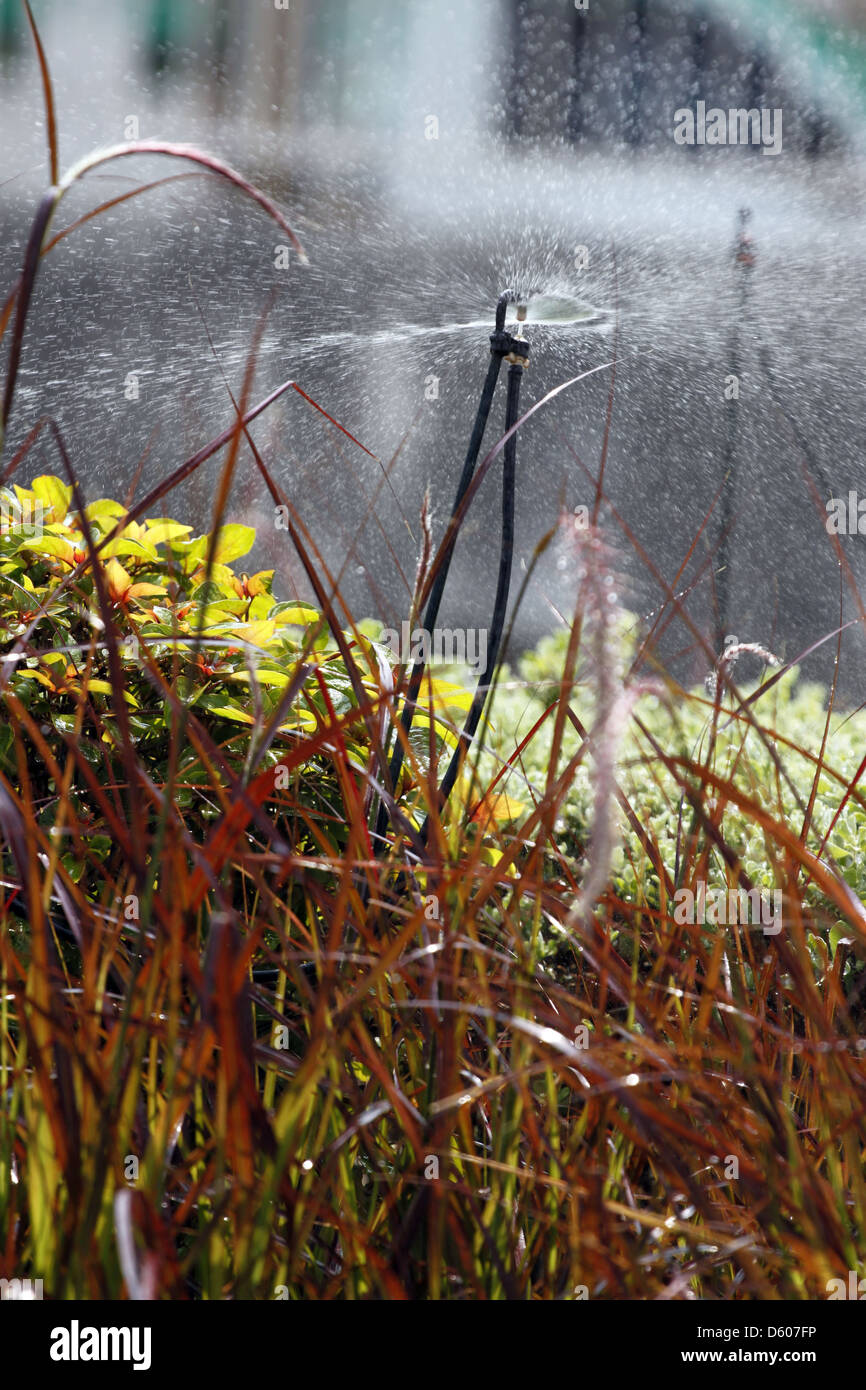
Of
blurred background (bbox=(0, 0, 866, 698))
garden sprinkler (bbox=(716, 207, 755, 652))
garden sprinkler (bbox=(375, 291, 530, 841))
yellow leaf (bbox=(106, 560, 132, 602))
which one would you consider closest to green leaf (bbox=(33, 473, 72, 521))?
yellow leaf (bbox=(106, 560, 132, 602))

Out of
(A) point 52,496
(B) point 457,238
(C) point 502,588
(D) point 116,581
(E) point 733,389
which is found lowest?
(C) point 502,588

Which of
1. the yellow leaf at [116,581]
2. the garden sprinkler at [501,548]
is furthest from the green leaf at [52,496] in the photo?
the garden sprinkler at [501,548]

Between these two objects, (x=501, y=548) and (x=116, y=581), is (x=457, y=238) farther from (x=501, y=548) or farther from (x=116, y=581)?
(x=501, y=548)

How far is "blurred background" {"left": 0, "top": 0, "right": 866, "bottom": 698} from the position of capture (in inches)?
287

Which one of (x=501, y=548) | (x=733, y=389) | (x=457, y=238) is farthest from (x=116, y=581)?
(x=457, y=238)

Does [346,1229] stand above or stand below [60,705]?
below

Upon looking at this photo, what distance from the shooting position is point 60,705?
1812mm

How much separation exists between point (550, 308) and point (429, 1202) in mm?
2606

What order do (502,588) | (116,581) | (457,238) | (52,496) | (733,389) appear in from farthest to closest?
(457,238) < (733,389) < (52,496) < (116,581) < (502,588)

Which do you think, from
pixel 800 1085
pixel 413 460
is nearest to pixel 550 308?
pixel 800 1085

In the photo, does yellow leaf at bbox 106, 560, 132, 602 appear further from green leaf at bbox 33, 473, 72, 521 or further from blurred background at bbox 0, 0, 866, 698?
blurred background at bbox 0, 0, 866, 698

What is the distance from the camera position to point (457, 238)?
8.23 m

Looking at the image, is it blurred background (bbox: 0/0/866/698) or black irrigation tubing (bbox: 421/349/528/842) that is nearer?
black irrigation tubing (bbox: 421/349/528/842)
